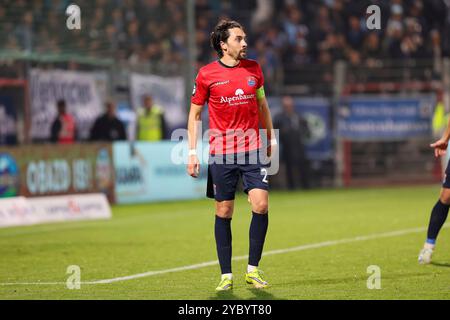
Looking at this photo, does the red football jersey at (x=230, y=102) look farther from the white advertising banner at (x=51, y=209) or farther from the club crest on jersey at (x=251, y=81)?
the white advertising banner at (x=51, y=209)

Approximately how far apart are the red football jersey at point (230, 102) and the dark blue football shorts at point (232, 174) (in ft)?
0.23

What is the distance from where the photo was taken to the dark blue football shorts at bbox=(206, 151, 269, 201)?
936 cm

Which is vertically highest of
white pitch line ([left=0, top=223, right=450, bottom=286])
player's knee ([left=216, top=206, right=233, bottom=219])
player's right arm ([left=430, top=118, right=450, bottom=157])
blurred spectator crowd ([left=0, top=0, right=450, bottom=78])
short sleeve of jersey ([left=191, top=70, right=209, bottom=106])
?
blurred spectator crowd ([left=0, top=0, right=450, bottom=78])

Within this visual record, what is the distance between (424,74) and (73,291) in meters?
19.2

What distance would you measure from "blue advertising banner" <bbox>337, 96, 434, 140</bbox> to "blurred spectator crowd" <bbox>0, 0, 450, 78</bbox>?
4.43 ft

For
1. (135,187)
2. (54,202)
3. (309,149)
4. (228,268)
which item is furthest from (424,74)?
(228,268)

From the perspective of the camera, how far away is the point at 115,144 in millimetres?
21453

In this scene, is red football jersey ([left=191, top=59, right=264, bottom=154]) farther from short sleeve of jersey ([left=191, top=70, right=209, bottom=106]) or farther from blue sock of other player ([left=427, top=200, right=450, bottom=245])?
blue sock of other player ([left=427, top=200, right=450, bottom=245])

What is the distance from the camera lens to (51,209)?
17797 millimetres

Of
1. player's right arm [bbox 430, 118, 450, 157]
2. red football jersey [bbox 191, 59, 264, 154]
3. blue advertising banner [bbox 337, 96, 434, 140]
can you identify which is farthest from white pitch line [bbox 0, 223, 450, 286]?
blue advertising banner [bbox 337, 96, 434, 140]

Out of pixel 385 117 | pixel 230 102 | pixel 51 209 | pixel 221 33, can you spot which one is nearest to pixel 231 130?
pixel 230 102

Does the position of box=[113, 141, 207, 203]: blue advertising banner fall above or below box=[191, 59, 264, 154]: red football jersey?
below

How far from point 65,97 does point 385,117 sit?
8265 mm
